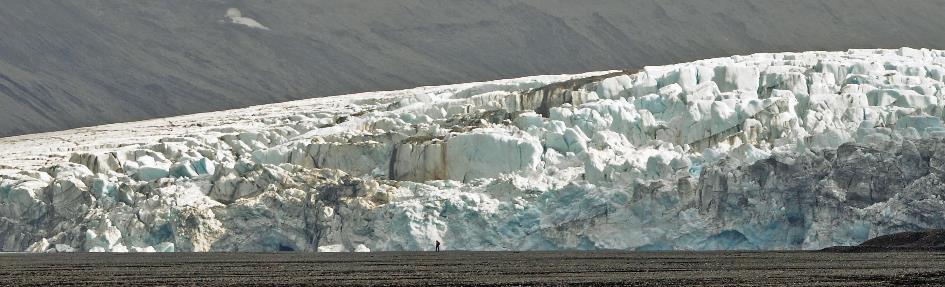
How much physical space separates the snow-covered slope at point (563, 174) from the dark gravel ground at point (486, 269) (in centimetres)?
374

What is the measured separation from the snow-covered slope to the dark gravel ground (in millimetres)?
3743

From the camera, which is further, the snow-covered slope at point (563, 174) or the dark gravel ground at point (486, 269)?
the snow-covered slope at point (563, 174)

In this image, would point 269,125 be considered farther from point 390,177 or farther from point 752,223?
point 752,223

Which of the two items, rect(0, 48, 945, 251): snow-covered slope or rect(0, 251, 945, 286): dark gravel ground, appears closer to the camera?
rect(0, 251, 945, 286): dark gravel ground

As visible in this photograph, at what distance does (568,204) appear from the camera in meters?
74.7

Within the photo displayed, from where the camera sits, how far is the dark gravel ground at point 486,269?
144ft

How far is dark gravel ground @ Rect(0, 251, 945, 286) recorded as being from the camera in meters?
43.8

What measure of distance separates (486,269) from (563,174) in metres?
23.5

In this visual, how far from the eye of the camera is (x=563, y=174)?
7669cm

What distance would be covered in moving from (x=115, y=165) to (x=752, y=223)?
115ft

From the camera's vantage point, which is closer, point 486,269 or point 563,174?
point 486,269

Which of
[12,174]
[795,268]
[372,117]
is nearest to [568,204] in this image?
[372,117]

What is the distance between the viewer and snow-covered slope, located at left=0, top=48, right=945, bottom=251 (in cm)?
7075

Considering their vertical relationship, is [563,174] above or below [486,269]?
above
